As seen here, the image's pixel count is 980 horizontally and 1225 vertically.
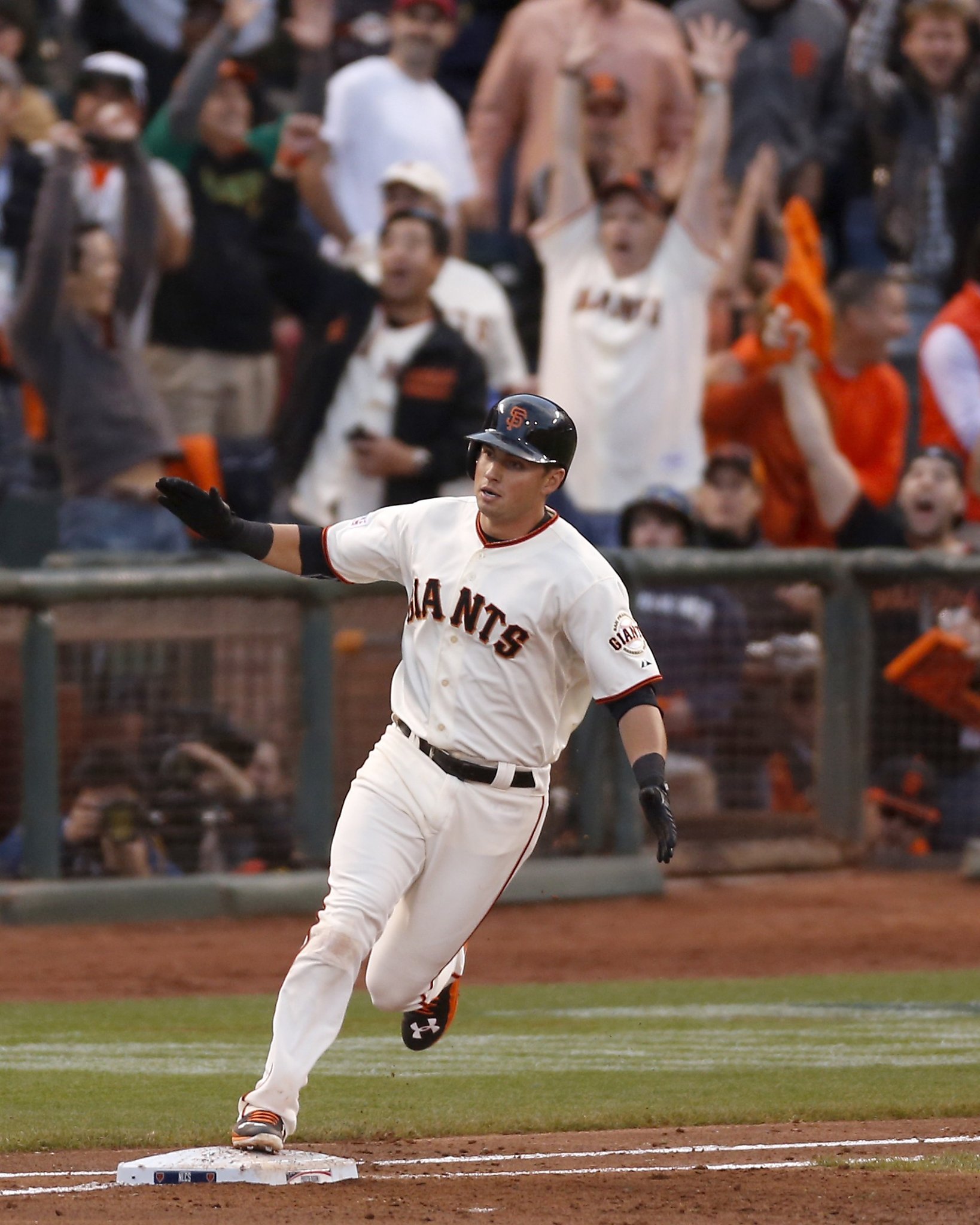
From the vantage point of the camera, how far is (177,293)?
10750 millimetres

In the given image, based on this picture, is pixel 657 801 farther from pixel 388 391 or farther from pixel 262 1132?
pixel 388 391

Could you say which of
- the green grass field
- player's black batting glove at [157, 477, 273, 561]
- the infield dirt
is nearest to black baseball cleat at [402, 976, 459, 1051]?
the green grass field

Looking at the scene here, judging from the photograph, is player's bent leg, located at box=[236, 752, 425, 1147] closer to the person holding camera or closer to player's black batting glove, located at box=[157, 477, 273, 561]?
player's black batting glove, located at box=[157, 477, 273, 561]

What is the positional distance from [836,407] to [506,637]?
19.8ft

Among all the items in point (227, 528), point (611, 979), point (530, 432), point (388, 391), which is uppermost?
point (388, 391)

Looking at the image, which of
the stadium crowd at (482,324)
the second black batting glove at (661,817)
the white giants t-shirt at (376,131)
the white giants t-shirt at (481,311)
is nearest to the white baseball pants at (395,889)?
the second black batting glove at (661,817)

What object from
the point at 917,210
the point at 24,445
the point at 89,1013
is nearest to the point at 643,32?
the point at 917,210

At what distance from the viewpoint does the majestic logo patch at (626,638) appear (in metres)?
5.45

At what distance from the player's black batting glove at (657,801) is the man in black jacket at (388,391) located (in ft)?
16.5

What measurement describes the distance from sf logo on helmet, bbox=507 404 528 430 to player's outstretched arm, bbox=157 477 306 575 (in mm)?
676

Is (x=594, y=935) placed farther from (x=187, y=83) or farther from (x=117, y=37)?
(x=117, y=37)

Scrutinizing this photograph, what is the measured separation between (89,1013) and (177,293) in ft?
13.5

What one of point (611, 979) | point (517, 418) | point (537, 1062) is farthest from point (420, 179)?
point (517, 418)

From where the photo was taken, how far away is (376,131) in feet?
37.4
